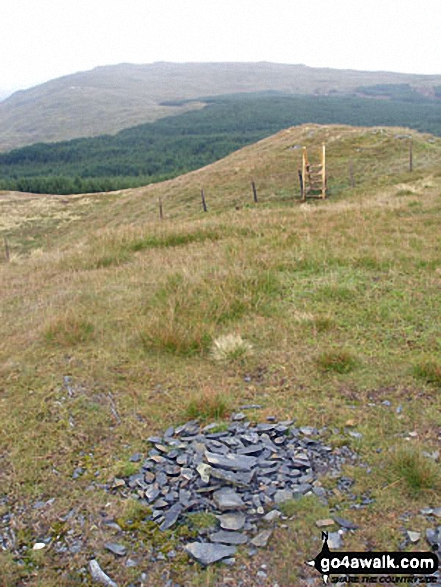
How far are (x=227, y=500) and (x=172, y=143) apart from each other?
131 metres

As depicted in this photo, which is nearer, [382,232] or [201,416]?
[201,416]

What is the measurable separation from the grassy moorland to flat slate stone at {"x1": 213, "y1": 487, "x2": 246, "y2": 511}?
1.24 feet

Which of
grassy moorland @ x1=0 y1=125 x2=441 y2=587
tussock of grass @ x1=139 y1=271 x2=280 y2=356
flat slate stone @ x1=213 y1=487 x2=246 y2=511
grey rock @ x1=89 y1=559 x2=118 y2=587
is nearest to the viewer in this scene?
grey rock @ x1=89 y1=559 x2=118 y2=587

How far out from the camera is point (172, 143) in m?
127

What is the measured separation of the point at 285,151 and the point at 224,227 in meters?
23.4

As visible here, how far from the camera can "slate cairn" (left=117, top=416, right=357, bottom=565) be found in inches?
132

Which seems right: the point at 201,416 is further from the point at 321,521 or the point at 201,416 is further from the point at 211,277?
the point at 211,277

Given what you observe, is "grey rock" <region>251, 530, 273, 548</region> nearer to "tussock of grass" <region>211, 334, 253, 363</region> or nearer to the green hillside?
"tussock of grass" <region>211, 334, 253, 363</region>

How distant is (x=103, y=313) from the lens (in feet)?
23.6

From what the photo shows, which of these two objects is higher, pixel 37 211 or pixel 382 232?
pixel 382 232

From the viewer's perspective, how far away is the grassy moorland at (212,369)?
3.34m

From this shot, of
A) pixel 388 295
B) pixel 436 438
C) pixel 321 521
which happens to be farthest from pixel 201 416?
pixel 388 295

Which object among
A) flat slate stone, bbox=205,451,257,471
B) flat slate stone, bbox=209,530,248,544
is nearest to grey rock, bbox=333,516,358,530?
flat slate stone, bbox=209,530,248,544

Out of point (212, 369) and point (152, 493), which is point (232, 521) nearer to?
point (152, 493)
